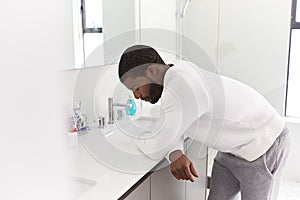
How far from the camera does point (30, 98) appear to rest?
336mm

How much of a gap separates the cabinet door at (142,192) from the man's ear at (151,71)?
426 mm

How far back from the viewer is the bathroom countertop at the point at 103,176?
42.4 inches

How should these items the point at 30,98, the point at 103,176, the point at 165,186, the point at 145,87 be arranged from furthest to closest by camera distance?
the point at 165,186, the point at 145,87, the point at 103,176, the point at 30,98

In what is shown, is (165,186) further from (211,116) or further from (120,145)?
(211,116)

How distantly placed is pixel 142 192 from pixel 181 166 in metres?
0.19

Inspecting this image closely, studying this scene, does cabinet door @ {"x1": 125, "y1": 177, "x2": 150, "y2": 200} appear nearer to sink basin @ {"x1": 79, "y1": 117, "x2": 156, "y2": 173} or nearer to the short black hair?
sink basin @ {"x1": 79, "y1": 117, "x2": 156, "y2": 173}

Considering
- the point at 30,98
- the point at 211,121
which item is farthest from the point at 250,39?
the point at 30,98

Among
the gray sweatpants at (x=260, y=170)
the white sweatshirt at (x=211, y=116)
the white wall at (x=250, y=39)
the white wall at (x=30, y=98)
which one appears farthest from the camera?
the white wall at (x=250, y=39)

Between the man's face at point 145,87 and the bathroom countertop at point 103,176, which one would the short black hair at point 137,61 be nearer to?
the man's face at point 145,87

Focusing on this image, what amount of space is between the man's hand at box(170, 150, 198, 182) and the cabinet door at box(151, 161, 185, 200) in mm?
108

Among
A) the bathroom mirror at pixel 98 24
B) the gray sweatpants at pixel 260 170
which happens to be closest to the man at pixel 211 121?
the gray sweatpants at pixel 260 170

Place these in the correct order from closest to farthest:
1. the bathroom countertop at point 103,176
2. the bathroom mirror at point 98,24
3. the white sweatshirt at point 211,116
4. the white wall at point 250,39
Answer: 1. the bathroom countertop at point 103,176
2. the white sweatshirt at point 211,116
3. the bathroom mirror at point 98,24
4. the white wall at point 250,39

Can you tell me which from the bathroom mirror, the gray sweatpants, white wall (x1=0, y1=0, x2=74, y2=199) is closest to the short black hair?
the bathroom mirror

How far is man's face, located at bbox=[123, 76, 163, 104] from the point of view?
A: 1311mm
